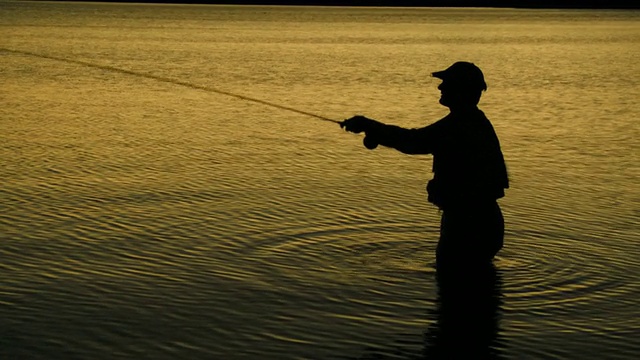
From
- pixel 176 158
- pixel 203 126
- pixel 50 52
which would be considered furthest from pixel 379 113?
pixel 50 52

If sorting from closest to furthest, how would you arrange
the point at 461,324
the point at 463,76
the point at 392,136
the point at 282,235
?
the point at 461,324
the point at 392,136
the point at 463,76
the point at 282,235

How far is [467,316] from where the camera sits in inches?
340

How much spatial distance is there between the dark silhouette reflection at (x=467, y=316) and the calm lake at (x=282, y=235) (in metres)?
0.03

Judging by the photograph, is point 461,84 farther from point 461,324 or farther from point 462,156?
point 461,324

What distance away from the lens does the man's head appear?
879 centimetres

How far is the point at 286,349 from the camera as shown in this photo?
7.80 meters

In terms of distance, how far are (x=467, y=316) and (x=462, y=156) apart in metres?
1.05

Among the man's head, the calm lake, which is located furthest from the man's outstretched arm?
the calm lake

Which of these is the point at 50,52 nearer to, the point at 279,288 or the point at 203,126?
the point at 203,126

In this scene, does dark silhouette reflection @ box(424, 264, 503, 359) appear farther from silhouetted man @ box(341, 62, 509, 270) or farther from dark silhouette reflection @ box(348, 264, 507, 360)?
silhouetted man @ box(341, 62, 509, 270)

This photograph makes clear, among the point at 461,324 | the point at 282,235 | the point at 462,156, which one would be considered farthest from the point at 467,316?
the point at 282,235

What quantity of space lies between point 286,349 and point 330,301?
1.21 metres

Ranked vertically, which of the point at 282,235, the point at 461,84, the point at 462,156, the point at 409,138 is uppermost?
the point at 461,84

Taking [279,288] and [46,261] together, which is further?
[46,261]
